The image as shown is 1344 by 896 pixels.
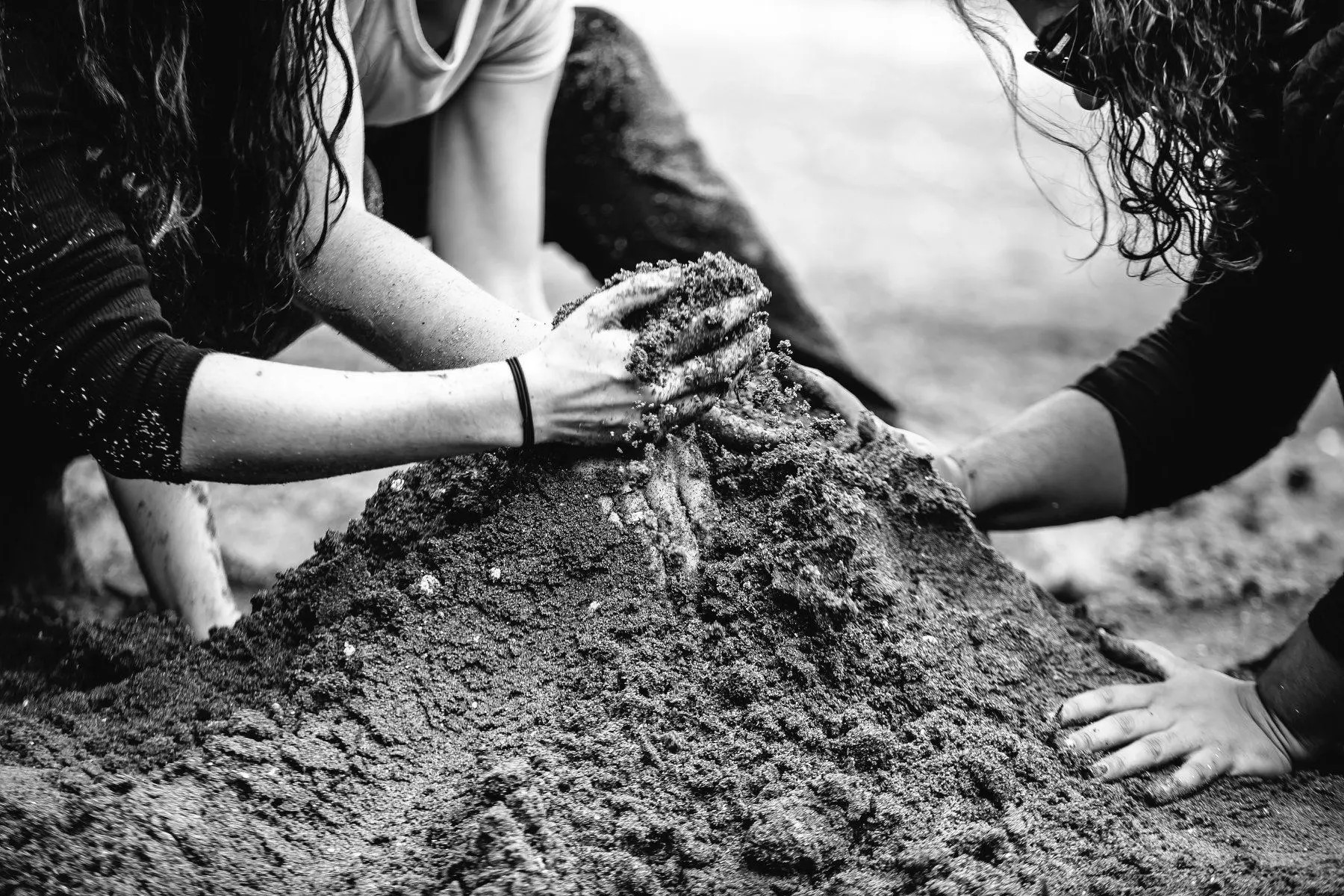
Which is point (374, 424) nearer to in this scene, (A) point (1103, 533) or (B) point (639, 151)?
(B) point (639, 151)

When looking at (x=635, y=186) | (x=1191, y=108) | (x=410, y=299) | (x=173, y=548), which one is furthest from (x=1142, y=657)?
(x=635, y=186)

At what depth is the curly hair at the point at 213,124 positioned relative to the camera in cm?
137

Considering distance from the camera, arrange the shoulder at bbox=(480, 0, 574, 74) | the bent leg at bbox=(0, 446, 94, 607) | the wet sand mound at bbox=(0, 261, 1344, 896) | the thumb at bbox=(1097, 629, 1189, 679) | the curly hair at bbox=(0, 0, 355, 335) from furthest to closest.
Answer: the bent leg at bbox=(0, 446, 94, 607) < the shoulder at bbox=(480, 0, 574, 74) < the thumb at bbox=(1097, 629, 1189, 679) < the curly hair at bbox=(0, 0, 355, 335) < the wet sand mound at bbox=(0, 261, 1344, 896)

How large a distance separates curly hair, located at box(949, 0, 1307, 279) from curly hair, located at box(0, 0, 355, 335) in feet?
3.02

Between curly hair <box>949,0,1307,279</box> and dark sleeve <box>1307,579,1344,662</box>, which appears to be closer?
curly hair <box>949,0,1307,279</box>

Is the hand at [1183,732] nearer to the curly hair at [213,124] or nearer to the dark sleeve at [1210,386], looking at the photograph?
the dark sleeve at [1210,386]

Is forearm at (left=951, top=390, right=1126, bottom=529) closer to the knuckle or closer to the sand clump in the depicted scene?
the knuckle

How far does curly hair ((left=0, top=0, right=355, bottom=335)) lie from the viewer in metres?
1.37

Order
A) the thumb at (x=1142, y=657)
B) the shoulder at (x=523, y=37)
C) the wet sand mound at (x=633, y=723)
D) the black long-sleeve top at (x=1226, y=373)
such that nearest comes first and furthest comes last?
the wet sand mound at (x=633, y=723), the thumb at (x=1142, y=657), the black long-sleeve top at (x=1226, y=373), the shoulder at (x=523, y=37)

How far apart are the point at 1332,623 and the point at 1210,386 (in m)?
0.57

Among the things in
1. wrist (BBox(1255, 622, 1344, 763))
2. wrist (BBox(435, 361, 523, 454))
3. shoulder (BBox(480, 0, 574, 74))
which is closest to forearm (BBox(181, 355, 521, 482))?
wrist (BBox(435, 361, 523, 454))

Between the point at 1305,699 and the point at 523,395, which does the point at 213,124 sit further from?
the point at 1305,699

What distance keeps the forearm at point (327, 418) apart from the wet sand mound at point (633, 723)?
0.18 meters

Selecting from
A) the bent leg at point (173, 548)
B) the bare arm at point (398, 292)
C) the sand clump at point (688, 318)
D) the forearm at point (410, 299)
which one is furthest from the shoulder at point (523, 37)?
the bent leg at point (173, 548)
